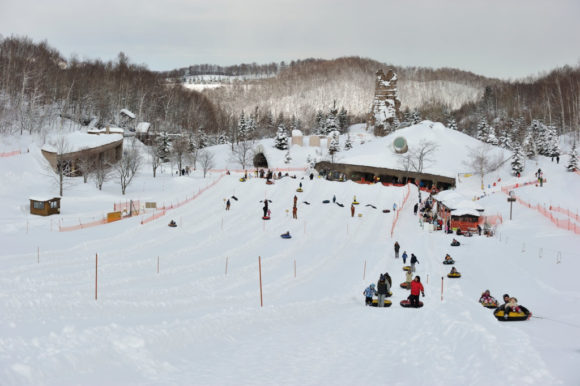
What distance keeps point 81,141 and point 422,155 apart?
42581 mm

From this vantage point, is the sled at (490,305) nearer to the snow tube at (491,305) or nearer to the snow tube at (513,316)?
the snow tube at (491,305)

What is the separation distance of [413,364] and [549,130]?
224 feet

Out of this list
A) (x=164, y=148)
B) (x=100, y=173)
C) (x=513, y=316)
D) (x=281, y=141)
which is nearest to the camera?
(x=513, y=316)

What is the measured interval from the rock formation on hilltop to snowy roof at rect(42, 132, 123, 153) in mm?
60686

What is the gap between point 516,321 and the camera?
14.4 metres

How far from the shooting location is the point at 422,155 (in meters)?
61.5

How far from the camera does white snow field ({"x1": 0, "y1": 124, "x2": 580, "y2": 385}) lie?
1022 cm

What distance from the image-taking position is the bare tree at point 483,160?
5845cm

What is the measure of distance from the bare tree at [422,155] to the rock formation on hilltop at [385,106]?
36.5 meters

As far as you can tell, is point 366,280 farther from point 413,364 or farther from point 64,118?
point 64,118

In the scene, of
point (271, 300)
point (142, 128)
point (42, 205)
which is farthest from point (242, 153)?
point (271, 300)

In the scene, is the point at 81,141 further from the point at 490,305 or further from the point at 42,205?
the point at 490,305

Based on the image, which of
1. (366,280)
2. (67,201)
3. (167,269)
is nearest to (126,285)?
(167,269)

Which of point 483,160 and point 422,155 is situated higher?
point 422,155
